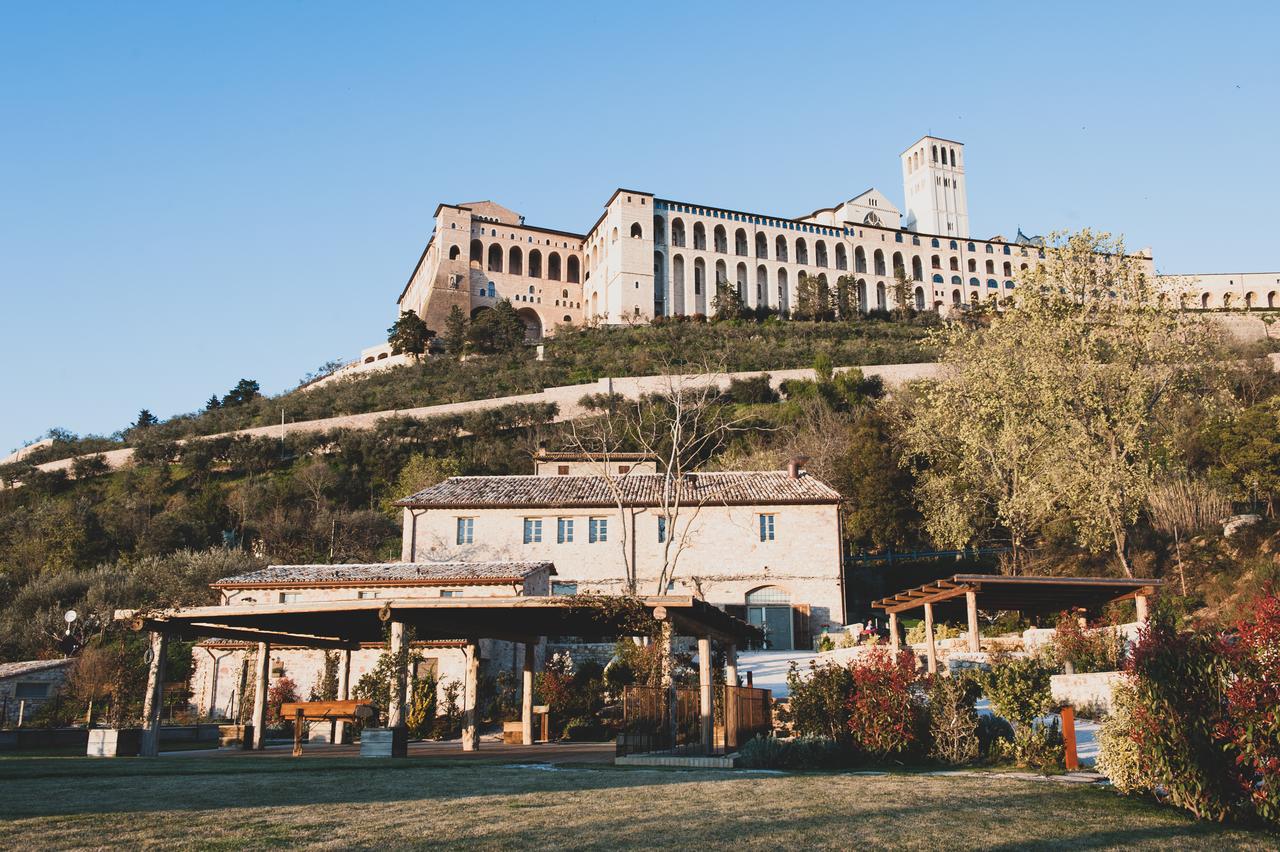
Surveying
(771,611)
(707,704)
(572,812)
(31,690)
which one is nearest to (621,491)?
(771,611)

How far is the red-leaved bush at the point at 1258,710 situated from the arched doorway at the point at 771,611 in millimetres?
23384

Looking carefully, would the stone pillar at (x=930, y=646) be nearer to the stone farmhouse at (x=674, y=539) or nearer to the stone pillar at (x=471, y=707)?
the stone pillar at (x=471, y=707)

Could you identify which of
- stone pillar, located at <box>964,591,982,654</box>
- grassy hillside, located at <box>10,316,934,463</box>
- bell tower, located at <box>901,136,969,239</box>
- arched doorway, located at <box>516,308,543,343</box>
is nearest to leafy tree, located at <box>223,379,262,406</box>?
grassy hillside, located at <box>10,316,934,463</box>

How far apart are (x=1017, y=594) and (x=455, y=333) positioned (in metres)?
62.9

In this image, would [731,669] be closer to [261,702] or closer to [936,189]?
[261,702]

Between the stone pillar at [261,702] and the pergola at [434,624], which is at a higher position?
the pergola at [434,624]

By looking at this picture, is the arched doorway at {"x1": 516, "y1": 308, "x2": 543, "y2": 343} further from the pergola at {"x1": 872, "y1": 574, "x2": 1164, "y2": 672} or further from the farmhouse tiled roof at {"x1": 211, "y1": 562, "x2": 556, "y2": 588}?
the pergola at {"x1": 872, "y1": 574, "x2": 1164, "y2": 672}

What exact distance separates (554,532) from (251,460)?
27.4 meters

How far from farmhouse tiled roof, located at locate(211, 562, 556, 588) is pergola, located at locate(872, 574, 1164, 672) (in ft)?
30.9

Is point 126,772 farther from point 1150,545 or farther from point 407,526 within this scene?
point 1150,545

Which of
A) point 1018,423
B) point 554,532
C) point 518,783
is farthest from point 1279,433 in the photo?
point 518,783

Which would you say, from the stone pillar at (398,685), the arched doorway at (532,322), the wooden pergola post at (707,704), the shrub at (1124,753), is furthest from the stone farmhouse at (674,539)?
the arched doorway at (532,322)

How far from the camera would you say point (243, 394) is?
73.9m

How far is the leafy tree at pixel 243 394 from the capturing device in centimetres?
7262
